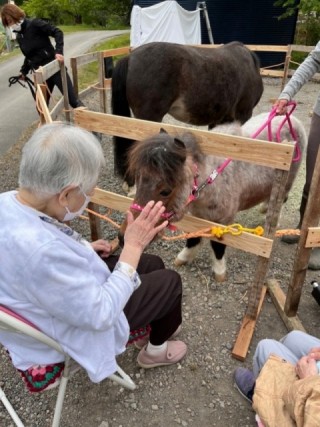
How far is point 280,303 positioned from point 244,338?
1.75ft

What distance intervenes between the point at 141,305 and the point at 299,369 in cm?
86

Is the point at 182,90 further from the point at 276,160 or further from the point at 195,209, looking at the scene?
the point at 276,160

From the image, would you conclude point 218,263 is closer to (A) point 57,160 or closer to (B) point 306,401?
(B) point 306,401

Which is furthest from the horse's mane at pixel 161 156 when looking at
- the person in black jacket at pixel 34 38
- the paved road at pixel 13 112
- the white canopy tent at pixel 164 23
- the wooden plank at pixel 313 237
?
the white canopy tent at pixel 164 23

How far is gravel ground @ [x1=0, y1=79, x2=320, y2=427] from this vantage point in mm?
2104

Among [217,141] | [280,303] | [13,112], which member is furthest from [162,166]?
[13,112]

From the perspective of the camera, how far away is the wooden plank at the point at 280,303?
269cm

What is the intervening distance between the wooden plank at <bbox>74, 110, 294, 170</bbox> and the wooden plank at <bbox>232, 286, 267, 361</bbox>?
1333 mm

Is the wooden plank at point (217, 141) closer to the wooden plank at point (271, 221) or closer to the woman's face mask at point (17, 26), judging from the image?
the wooden plank at point (271, 221)

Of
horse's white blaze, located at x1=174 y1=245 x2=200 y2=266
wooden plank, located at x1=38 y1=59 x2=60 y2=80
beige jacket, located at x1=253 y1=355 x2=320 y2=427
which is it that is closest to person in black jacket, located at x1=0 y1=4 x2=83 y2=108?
wooden plank, located at x1=38 y1=59 x2=60 y2=80

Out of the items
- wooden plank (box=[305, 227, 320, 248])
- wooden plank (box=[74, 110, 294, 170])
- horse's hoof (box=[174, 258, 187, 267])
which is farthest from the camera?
horse's hoof (box=[174, 258, 187, 267])

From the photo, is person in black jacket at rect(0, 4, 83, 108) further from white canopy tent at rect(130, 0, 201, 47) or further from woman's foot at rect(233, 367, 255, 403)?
white canopy tent at rect(130, 0, 201, 47)

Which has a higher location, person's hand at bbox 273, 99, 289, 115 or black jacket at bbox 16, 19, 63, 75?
black jacket at bbox 16, 19, 63, 75

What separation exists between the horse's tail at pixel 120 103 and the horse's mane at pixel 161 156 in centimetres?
227
